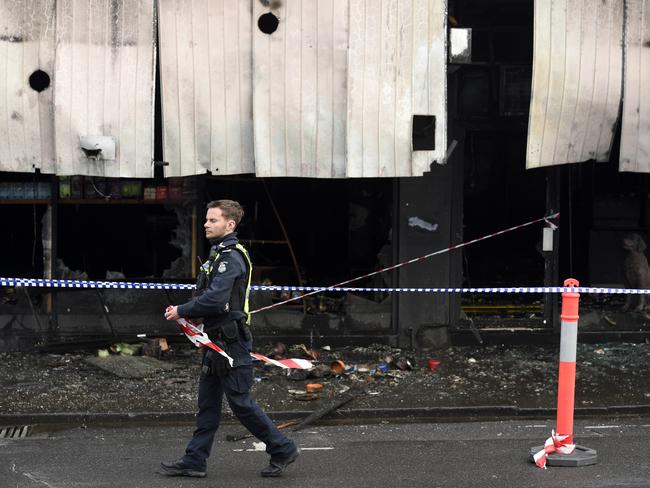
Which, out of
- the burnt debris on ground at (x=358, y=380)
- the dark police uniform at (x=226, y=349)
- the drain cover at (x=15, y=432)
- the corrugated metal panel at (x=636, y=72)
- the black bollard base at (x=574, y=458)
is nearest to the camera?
the dark police uniform at (x=226, y=349)

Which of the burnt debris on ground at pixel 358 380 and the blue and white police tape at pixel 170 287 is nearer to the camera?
the burnt debris on ground at pixel 358 380

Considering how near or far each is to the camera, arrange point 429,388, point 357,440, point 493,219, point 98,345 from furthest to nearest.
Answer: point 493,219
point 98,345
point 429,388
point 357,440

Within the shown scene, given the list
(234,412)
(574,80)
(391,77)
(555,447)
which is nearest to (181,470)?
(234,412)

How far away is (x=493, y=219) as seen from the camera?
11656 mm

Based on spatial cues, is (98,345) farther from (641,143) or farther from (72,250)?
(641,143)

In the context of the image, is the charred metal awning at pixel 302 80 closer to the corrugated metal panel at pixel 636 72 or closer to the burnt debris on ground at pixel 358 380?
Answer: the corrugated metal panel at pixel 636 72

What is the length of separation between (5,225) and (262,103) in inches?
140

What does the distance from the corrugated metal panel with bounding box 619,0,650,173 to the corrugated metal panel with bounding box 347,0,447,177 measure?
1855 mm

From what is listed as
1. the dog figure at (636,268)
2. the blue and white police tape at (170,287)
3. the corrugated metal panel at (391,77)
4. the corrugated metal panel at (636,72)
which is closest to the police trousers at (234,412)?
the blue and white police tape at (170,287)

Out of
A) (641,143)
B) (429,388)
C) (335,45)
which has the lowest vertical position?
(429,388)

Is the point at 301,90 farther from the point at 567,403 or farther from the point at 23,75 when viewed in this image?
the point at 567,403

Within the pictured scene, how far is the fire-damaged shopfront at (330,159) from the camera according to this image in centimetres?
958

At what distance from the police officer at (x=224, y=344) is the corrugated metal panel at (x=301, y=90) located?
3.38 m

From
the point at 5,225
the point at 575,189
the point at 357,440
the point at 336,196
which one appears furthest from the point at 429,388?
the point at 5,225
